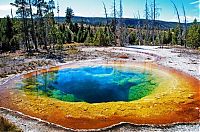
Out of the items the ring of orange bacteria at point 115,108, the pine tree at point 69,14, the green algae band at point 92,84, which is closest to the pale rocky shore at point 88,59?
the ring of orange bacteria at point 115,108

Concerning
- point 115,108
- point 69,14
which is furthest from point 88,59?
point 69,14

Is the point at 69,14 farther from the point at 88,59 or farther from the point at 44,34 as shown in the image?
the point at 88,59

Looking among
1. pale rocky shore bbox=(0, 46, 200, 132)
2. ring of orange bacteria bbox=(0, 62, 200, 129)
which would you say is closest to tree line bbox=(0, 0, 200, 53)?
pale rocky shore bbox=(0, 46, 200, 132)

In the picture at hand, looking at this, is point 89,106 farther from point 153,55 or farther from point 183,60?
point 153,55

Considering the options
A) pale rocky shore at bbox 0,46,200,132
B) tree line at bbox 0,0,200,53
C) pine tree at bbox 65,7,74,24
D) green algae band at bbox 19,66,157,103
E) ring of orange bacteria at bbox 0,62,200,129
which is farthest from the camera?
pine tree at bbox 65,7,74,24

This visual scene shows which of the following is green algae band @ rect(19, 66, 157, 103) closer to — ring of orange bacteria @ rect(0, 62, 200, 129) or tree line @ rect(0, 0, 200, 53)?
ring of orange bacteria @ rect(0, 62, 200, 129)

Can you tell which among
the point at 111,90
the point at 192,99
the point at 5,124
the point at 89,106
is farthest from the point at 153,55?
the point at 5,124
